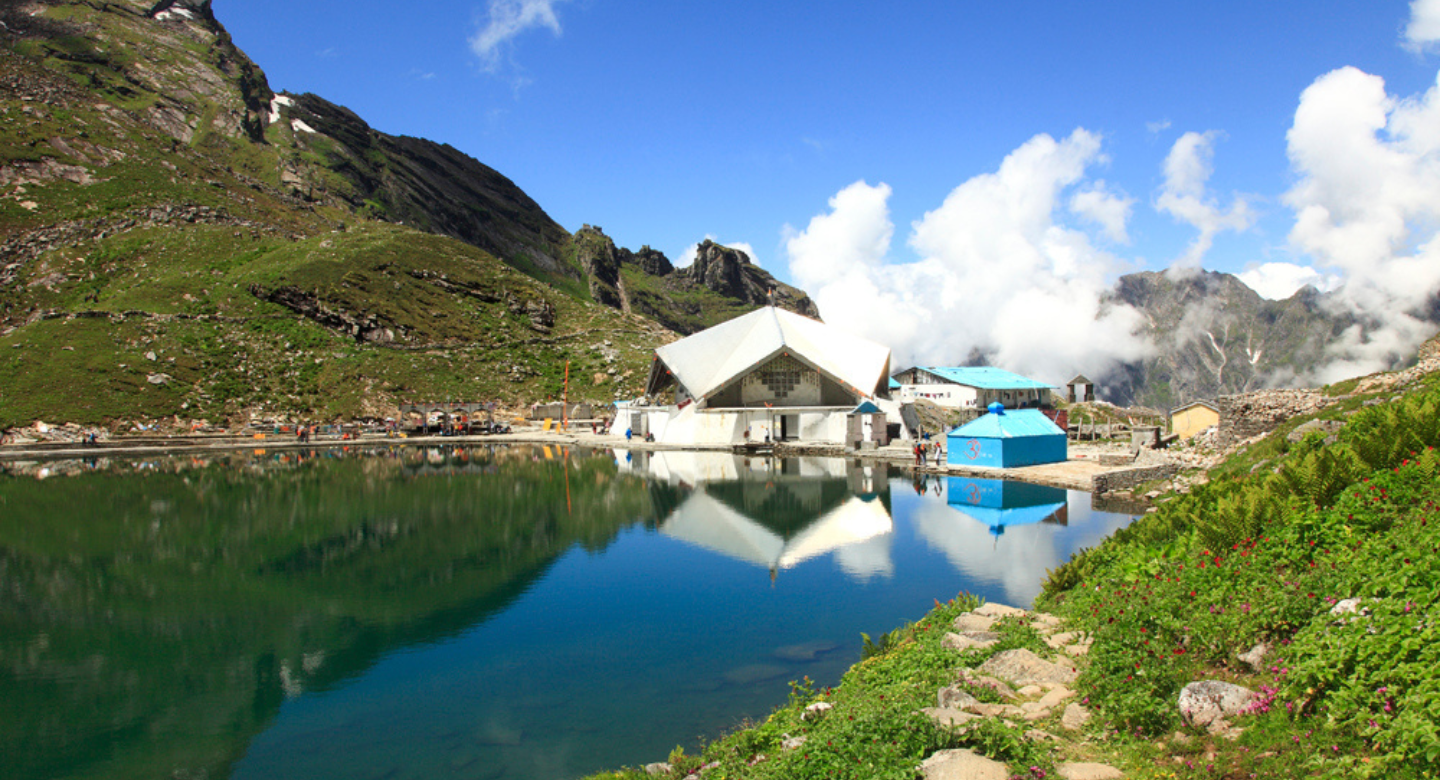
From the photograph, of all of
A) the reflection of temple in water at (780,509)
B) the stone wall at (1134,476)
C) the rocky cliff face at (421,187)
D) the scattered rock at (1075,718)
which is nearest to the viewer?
the scattered rock at (1075,718)

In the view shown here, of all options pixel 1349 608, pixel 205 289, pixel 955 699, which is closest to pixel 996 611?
pixel 955 699

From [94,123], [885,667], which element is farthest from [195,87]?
[885,667]

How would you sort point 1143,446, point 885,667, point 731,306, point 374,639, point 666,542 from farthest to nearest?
point 731,306 < point 1143,446 < point 666,542 < point 374,639 < point 885,667

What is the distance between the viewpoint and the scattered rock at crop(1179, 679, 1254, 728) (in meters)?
5.54

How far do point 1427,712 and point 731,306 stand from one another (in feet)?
647

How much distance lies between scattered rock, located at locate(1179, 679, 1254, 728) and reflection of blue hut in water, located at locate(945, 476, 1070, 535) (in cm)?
1485

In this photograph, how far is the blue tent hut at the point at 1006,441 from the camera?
30828 millimetres

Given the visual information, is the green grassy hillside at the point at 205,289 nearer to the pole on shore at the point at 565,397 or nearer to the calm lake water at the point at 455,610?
the pole on shore at the point at 565,397

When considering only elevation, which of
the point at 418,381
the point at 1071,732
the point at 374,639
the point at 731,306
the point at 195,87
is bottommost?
→ the point at 374,639

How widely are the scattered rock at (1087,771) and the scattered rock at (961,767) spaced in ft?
1.51

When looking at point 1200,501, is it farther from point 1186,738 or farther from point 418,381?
point 418,381

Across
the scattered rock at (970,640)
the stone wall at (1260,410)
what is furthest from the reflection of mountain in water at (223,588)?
the stone wall at (1260,410)

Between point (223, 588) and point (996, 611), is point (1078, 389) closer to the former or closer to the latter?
→ point (996, 611)

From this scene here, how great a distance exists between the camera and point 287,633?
44.2 feet
